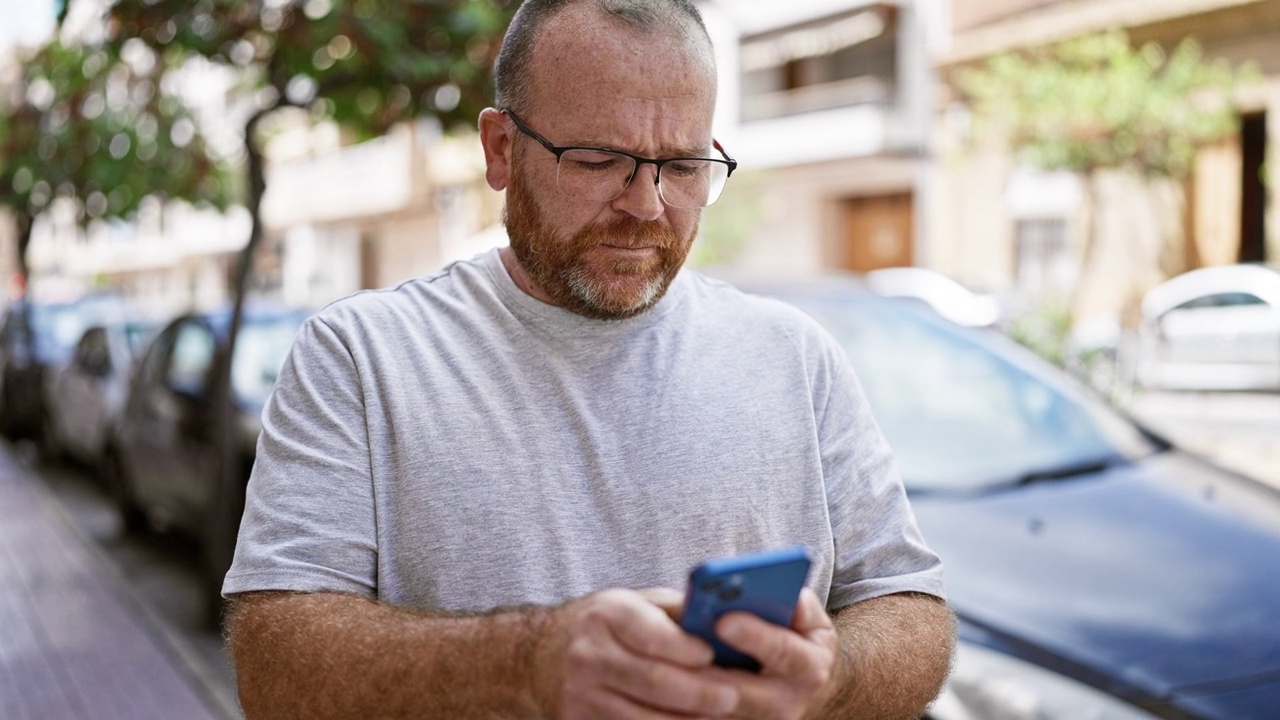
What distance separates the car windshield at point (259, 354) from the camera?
7.09 meters

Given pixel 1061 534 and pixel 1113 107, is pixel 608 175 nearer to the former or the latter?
pixel 1061 534

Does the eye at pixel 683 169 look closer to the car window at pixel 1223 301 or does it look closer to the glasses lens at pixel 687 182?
the glasses lens at pixel 687 182

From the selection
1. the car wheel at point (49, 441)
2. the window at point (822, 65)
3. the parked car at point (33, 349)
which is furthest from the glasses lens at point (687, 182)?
the window at point (822, 65)

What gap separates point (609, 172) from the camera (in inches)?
71.7

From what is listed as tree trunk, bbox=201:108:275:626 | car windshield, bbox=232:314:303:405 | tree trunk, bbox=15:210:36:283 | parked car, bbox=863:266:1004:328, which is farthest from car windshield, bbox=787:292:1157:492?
tree trunk, bbox=15:210:36:283

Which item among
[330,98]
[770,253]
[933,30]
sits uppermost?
[933,30]

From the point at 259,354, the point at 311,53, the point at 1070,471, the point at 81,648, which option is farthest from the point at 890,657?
the point at 259,354

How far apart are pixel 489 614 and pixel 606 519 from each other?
0.96 feet

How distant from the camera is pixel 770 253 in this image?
2802 centimetres

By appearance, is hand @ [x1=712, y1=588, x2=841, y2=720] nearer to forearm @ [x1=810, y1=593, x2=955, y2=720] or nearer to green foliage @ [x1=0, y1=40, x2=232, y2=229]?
forearm @ [x1=810, y1=593, x2=955, y2=720]

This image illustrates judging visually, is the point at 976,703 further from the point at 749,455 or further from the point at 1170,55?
the point at 1170,55

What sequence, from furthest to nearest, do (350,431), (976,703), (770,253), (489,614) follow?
(770,253)
(976,703)
(350,431)
(489,614)

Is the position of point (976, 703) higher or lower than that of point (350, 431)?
lower

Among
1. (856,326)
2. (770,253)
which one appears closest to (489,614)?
(856,326)
